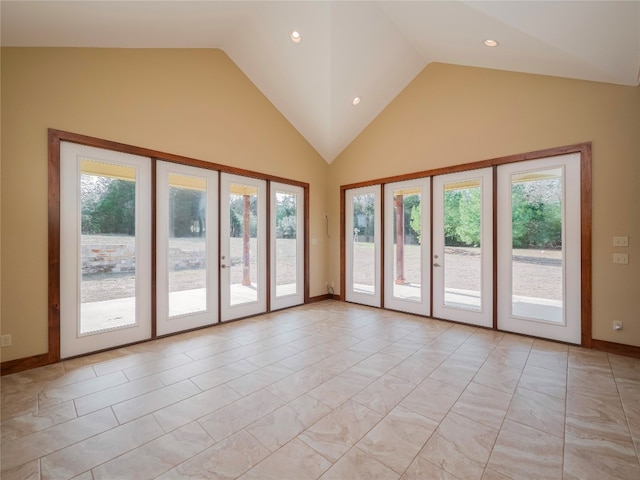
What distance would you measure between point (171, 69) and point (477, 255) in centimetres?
491

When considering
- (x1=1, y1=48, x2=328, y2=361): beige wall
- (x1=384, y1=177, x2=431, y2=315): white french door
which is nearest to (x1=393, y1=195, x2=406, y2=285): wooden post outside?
(x1=384, y1=177, x2=431, y2=315): white french door

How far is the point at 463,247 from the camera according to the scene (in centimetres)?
438

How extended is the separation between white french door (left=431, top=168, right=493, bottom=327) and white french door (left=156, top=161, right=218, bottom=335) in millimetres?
3441

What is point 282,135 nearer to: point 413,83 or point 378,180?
point 378,180

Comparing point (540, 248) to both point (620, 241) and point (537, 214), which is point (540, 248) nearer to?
point (537, 214)

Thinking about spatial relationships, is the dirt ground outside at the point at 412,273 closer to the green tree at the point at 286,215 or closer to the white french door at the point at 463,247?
the white french door at the point at 463,247

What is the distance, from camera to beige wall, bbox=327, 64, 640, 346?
3.19 metres

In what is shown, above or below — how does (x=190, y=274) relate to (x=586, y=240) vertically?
below

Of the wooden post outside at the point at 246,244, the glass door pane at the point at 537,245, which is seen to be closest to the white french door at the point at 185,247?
the wooden post outside at the point at 246,244

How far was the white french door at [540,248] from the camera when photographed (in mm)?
3525

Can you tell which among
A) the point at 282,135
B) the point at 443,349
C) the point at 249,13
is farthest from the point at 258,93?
the point at 443,349

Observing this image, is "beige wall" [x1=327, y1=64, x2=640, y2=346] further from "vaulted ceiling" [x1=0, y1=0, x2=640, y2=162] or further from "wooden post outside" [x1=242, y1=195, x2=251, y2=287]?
"wooden post outside" [x1=242, y1=195, x2=251, y2=287]

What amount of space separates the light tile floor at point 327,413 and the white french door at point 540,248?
0.40m

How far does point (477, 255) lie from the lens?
425 centimetres
